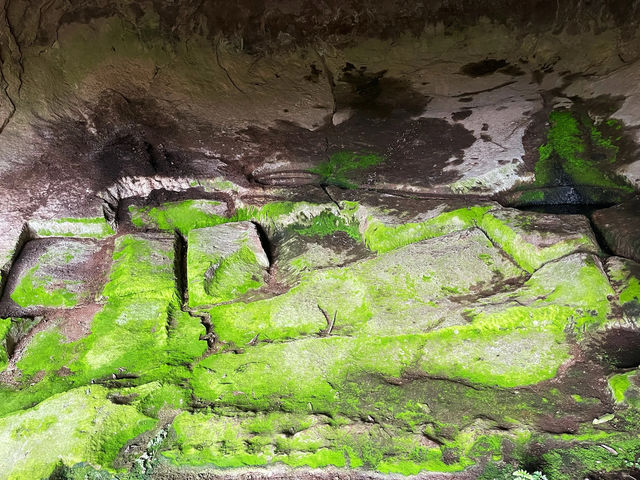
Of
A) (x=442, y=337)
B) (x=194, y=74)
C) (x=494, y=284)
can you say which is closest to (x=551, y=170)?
(x=494, y=284)

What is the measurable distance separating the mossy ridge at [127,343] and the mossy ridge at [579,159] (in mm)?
4138

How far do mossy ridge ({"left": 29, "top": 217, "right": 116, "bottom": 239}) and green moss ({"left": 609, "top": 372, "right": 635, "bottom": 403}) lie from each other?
4906 mm

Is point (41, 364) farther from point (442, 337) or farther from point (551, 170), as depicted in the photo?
point (551, 170)

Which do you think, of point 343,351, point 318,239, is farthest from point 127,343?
point 318,239

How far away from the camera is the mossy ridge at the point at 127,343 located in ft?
9.86

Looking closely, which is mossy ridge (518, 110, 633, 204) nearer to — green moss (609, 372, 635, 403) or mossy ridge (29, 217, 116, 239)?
green moss (609, 372, 635, 403)

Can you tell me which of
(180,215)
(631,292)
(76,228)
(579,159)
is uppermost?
(579,159)

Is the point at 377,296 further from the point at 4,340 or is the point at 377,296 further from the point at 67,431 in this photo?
the point at 4,340

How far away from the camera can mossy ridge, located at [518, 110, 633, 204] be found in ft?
16.0

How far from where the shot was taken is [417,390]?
104 inches

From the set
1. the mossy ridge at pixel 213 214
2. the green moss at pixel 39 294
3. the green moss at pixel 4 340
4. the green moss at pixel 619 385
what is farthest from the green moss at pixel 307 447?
the mossy ridge at pixel 213 214

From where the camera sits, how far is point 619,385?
2395 mm

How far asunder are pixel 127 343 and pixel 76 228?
2164 mm

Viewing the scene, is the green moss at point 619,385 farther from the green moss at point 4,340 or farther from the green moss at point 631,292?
the green moss at point 4,340
